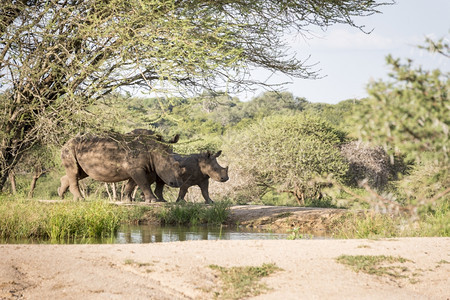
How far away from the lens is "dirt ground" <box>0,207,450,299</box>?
5.29 m

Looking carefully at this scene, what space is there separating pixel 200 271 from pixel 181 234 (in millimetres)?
5441

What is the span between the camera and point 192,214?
1356 centimetres

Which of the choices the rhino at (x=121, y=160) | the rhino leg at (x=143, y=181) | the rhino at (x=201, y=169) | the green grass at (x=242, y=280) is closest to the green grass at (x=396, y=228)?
the green grass at (x=242, y=280)

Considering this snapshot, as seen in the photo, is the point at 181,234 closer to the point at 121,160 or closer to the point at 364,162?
the point at 121,160

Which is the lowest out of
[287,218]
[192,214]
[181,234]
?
[181,234]

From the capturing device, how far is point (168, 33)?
903 cm

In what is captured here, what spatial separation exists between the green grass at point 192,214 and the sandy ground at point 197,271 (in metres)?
5.82

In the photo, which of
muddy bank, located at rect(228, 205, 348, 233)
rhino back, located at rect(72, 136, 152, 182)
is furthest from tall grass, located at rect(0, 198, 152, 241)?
muddy bank, located at rect(228, 205, 348, 233)

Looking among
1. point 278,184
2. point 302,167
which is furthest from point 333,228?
point 278,184

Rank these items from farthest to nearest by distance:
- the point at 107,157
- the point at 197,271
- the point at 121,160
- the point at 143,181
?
the point at 143,181, the point at 121,160, the point at 107,157, the point at 197,271

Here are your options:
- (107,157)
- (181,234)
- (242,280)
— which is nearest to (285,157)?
(107,157)

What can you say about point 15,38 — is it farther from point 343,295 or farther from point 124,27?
point 343,295

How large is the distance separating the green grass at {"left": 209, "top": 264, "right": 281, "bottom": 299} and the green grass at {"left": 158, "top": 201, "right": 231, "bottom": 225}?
286 inches

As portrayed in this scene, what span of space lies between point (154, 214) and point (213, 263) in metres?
7.34
